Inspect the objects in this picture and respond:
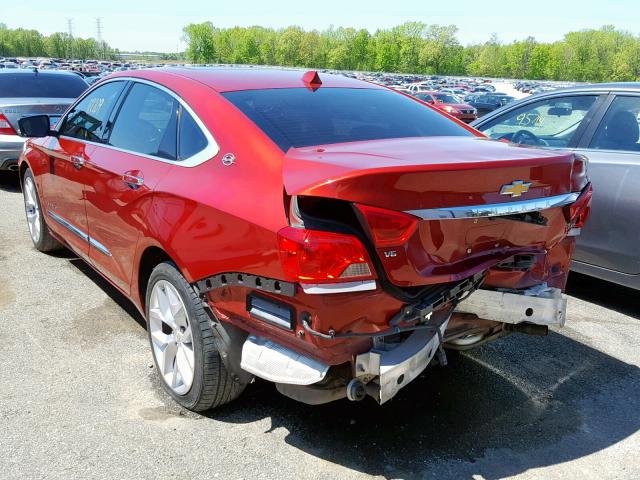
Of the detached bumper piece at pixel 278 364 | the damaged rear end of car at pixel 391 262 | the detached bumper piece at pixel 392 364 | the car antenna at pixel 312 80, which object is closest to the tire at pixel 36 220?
the car antenna at pixel 312 80

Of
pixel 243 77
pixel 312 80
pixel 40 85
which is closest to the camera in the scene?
pixel 243 77

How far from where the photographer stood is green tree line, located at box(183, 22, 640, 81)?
403 ft

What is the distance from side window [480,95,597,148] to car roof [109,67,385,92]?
196 cm

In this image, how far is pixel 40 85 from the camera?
9.13m

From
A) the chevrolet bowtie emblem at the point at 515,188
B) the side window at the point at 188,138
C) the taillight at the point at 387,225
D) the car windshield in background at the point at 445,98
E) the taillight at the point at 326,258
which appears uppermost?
the side window at the point at 188,138

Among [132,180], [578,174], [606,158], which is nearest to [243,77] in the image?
[132,180]

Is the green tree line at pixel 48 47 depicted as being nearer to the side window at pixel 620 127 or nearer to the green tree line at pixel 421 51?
the green tree line at pixel 421 51

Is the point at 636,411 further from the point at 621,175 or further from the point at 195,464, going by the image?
the point at 195,464

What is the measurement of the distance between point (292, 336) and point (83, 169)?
231cm

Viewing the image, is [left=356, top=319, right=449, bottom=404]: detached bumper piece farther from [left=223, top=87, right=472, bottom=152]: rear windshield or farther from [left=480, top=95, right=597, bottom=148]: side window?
[left=480, top=95, right=597, bottom=148]: side window

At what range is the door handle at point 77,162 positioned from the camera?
408 cm

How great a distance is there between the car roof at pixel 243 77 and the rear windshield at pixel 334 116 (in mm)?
88

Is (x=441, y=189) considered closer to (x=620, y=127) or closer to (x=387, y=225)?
(x=387, y=225)

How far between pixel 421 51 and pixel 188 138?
147 meters
